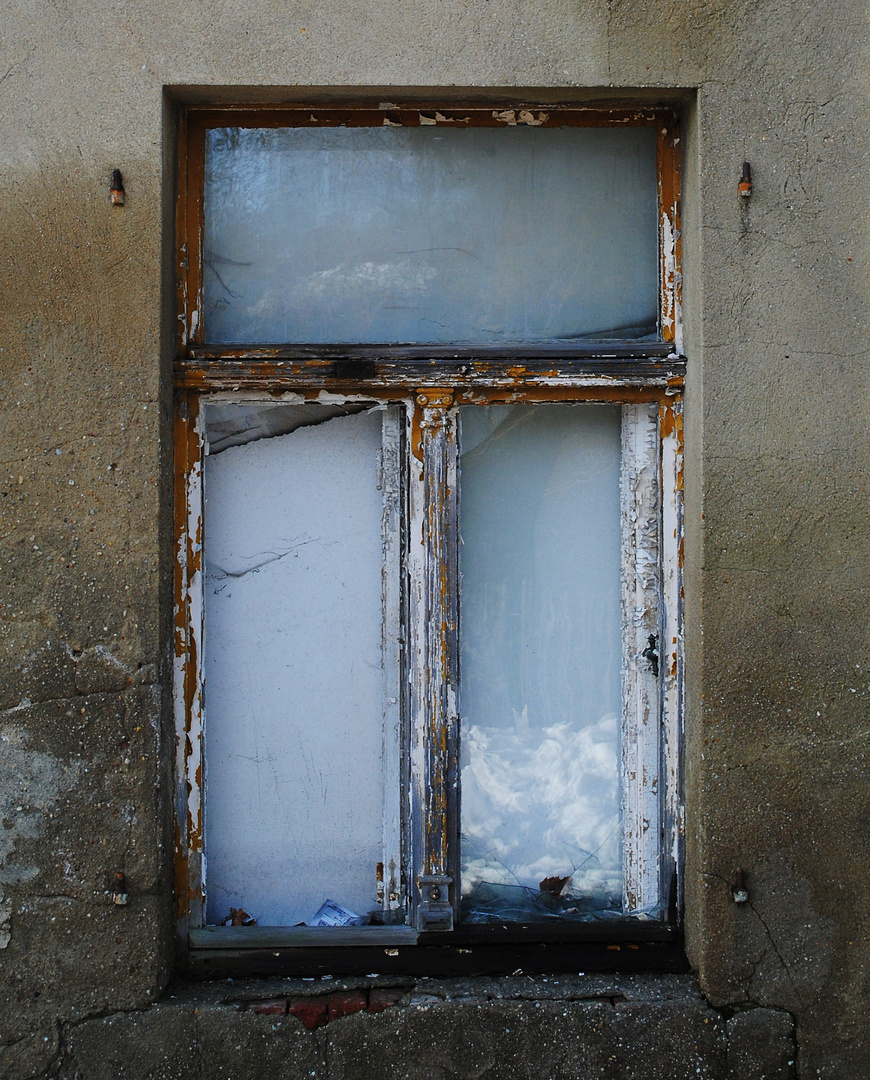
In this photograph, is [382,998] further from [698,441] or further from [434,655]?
[698,441]

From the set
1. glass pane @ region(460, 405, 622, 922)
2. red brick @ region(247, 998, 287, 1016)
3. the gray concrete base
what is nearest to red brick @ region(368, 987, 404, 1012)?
the gray concrete base

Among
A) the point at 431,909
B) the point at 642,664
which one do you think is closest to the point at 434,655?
the point at 642,664

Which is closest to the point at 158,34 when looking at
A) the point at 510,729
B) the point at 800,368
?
the point at 800,368

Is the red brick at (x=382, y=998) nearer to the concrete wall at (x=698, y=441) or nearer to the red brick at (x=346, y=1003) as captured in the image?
the red brick at (x=346, y=1003)

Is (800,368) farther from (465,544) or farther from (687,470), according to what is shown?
(465,544)

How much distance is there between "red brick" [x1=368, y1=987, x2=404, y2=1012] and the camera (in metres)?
2.05

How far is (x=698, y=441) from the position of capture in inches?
83.4

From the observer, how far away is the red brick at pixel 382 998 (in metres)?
2.05

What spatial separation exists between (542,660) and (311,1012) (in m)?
1.14

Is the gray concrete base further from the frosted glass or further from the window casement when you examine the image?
the frosted glass

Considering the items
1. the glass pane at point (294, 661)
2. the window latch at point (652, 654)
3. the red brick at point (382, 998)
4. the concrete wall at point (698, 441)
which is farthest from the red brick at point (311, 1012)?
the window latch at point (652, 654)

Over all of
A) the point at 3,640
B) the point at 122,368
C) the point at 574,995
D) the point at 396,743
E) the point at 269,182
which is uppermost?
the point at 269,182

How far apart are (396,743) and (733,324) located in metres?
1.52

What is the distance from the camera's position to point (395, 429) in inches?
89.9
